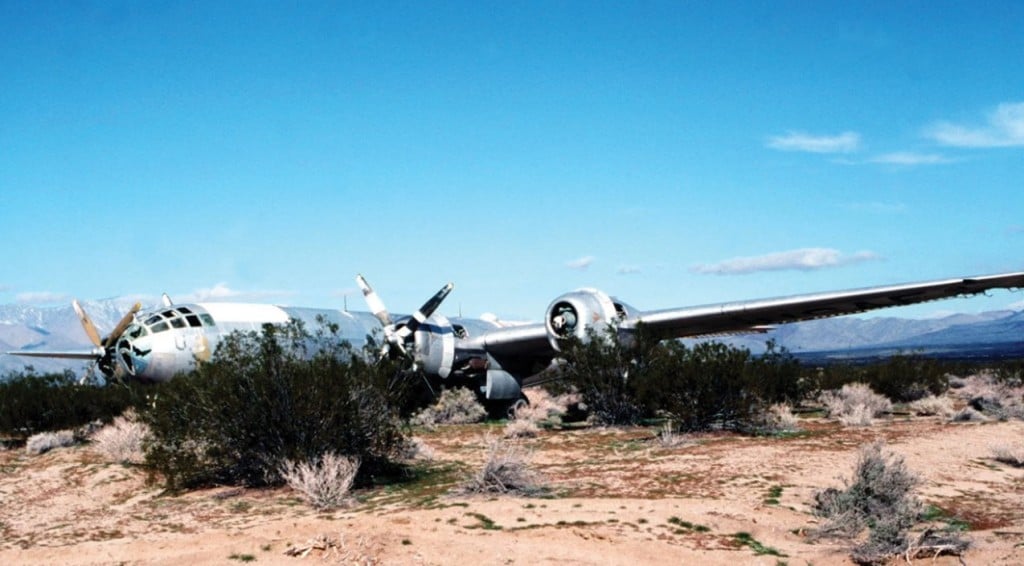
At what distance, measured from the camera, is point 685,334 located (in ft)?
86.4

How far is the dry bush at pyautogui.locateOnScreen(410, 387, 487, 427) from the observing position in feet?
90.7

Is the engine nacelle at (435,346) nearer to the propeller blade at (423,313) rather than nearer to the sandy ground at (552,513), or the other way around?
the propeller blade at (423,313)

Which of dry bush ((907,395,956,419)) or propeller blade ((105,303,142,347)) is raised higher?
Result: propeller blade ((105,303,142,347))

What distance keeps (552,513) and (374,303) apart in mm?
14397

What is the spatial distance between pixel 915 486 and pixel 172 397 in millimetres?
12663

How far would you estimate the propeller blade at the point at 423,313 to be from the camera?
2426 centimetres

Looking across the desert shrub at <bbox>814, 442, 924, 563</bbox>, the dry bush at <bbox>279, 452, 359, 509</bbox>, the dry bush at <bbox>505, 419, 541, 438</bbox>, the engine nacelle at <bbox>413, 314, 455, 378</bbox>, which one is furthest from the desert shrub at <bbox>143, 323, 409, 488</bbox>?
the engine nacelle at <bbox>413, 314, 455, 378</bbox>

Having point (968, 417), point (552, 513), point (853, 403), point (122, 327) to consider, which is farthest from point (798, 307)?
point (122, 327)

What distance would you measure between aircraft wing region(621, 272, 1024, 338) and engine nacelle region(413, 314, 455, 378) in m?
5.13

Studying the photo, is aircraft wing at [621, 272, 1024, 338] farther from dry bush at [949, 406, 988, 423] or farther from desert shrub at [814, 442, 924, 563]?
desert shrub at [814, 442, 924, 563]

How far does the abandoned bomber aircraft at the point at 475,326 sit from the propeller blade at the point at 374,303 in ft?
0.10

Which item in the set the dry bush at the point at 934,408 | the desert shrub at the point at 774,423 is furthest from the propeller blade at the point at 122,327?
the dry bush at the point at 934,408

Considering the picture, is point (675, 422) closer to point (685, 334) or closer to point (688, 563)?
point (685, 334)

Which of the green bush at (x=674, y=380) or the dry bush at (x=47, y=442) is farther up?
the green bush at (x=674, y=380)
